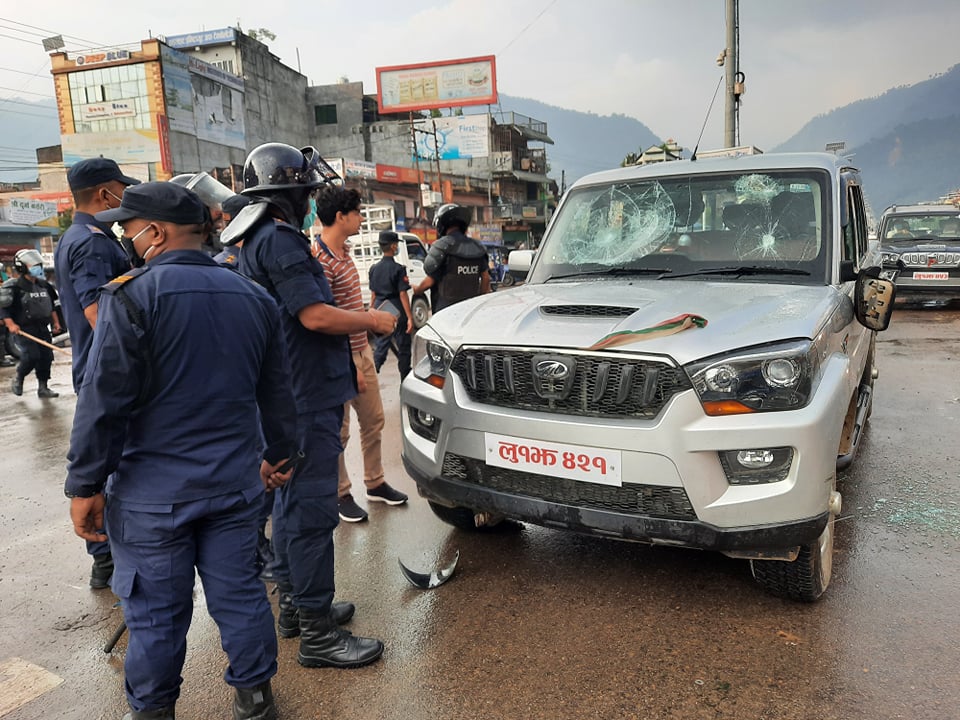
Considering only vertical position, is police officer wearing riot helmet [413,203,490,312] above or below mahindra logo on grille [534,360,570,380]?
above

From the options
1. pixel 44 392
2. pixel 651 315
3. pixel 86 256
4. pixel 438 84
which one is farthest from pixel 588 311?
pixel 438 84

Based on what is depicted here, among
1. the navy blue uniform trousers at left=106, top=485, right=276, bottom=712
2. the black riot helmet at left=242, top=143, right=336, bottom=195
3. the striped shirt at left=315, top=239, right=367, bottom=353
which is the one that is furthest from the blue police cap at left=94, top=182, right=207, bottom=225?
the striped shirt at left=315, top=239, right=367, bottom=353

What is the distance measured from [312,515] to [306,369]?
57 centimetres

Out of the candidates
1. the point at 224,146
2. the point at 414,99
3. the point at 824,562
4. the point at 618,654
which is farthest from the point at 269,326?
the point at 414,99

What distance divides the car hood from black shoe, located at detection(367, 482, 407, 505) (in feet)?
4.82

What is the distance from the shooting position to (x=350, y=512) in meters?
3.96

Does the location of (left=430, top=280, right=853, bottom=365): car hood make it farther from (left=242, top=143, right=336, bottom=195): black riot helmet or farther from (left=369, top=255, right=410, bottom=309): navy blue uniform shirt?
(left=369, top=255, right=410, bottom=309): navy blue uniform shirt

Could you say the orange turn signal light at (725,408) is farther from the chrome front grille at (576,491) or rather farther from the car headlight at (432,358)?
the car headlight at (432,358)

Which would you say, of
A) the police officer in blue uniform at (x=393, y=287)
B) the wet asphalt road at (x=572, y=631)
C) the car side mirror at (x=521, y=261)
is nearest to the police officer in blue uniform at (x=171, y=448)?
the wet asphalt road at (x=572, y=631)

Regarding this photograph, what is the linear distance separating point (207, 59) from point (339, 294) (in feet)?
134

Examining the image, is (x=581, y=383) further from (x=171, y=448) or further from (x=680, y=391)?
(x=171, y=448)

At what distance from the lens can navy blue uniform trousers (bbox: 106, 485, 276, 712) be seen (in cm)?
191

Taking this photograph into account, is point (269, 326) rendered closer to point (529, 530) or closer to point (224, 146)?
point (529, 530)

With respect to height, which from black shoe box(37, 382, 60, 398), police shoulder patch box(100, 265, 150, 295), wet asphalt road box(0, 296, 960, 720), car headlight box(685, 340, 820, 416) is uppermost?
police shoulder patch box(100, 265, 150, 295)
